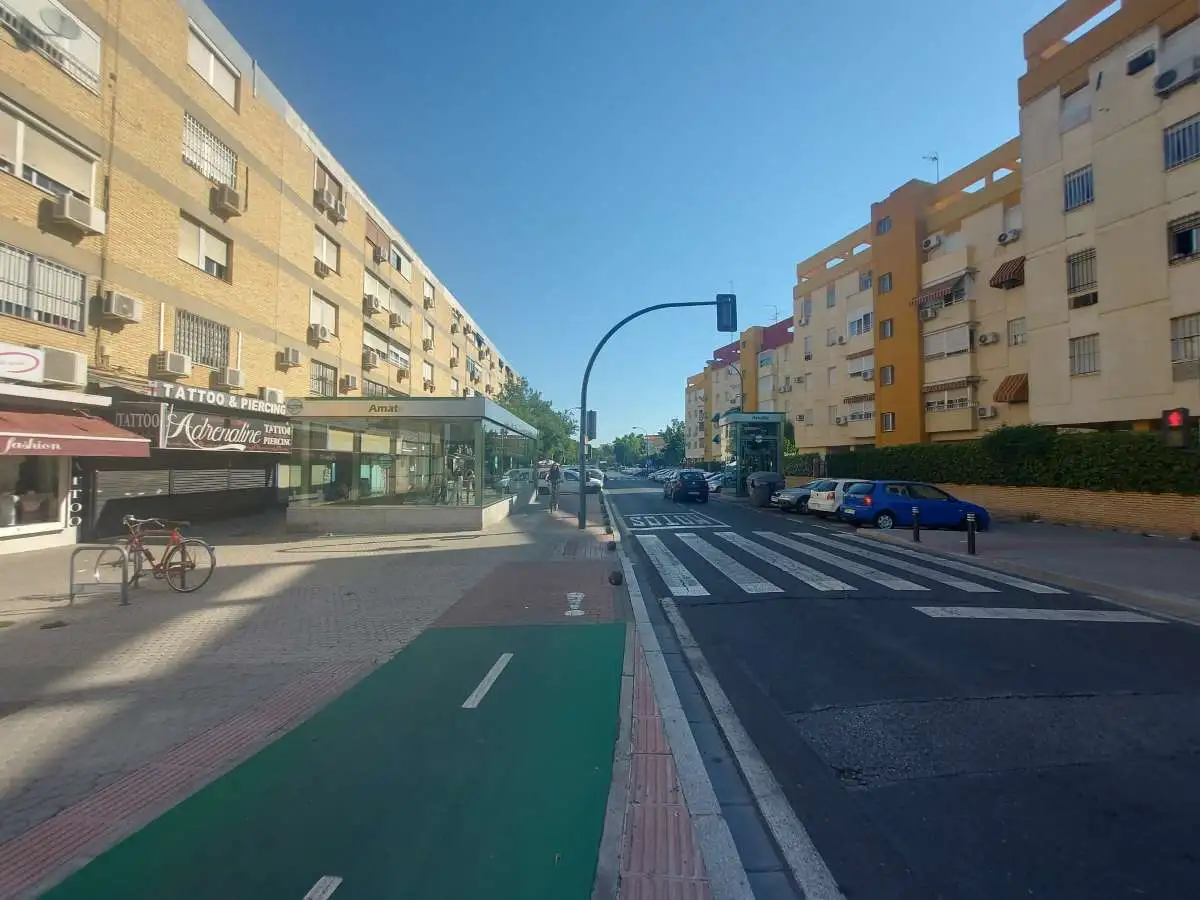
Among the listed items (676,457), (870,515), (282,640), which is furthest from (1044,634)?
(676,457)

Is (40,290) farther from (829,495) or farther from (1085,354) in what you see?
(1085,354)

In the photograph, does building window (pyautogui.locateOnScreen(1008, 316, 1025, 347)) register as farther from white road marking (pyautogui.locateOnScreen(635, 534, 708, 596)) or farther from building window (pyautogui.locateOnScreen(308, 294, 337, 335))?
building window (pyautogui.locateOnScreen(308, 294, 337, 335))

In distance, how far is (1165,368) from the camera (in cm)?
1773

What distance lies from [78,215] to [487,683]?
13.5 meters

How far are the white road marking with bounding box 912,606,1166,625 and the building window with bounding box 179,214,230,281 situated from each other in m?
18.4

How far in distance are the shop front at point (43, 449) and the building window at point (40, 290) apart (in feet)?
3.54

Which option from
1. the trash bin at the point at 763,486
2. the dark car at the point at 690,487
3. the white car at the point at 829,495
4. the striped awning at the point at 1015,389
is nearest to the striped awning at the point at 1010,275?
the striped awning at the point at 1015,389

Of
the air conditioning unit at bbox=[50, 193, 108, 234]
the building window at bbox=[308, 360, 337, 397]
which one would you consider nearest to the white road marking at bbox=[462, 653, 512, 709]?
the air conditioning unit at bbox=[50, 193, 108, 234]

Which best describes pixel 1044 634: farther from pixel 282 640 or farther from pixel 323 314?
pixel 323 314

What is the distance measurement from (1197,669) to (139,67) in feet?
69.7

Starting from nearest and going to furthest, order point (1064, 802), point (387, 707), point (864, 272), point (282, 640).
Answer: point (1064, 802)
point (387, 707)
point (282, 640)
point (864, 272)

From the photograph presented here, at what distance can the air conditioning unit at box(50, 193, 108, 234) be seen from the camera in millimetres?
12312

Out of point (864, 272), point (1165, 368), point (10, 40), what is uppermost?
point (864, 272)

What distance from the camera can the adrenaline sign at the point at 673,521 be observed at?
64.2ft
